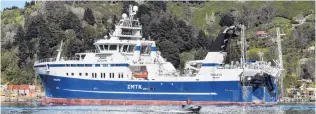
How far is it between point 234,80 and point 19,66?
5805 cm

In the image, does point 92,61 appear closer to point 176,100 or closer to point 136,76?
point 136,76

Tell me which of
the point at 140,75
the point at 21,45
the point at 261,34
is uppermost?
the point at 261,34

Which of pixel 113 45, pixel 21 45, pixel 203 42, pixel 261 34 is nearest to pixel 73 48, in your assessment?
pixel 21 45

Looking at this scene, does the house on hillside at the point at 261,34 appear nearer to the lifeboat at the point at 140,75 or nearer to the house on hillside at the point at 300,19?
the house on hillside at the point at 300,19

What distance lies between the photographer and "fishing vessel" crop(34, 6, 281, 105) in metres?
64.3

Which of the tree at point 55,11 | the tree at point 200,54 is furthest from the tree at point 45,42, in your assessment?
the tree at point 200,54

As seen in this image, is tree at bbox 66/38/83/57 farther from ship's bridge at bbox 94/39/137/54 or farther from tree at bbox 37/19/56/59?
ship's bridge at bbox 94/39/137/54

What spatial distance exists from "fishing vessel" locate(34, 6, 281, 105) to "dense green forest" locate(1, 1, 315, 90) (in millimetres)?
30183

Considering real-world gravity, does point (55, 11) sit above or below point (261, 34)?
above

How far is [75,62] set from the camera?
2697 inches

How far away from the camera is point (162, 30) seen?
115938 mm

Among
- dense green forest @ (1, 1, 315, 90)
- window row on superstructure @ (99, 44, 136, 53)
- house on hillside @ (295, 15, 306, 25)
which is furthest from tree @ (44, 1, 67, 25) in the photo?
window row on superstructure @ (99, 44, 136, 53)

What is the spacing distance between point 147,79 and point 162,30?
5003 cm

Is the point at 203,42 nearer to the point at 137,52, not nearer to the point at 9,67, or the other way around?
the point at 9,67
